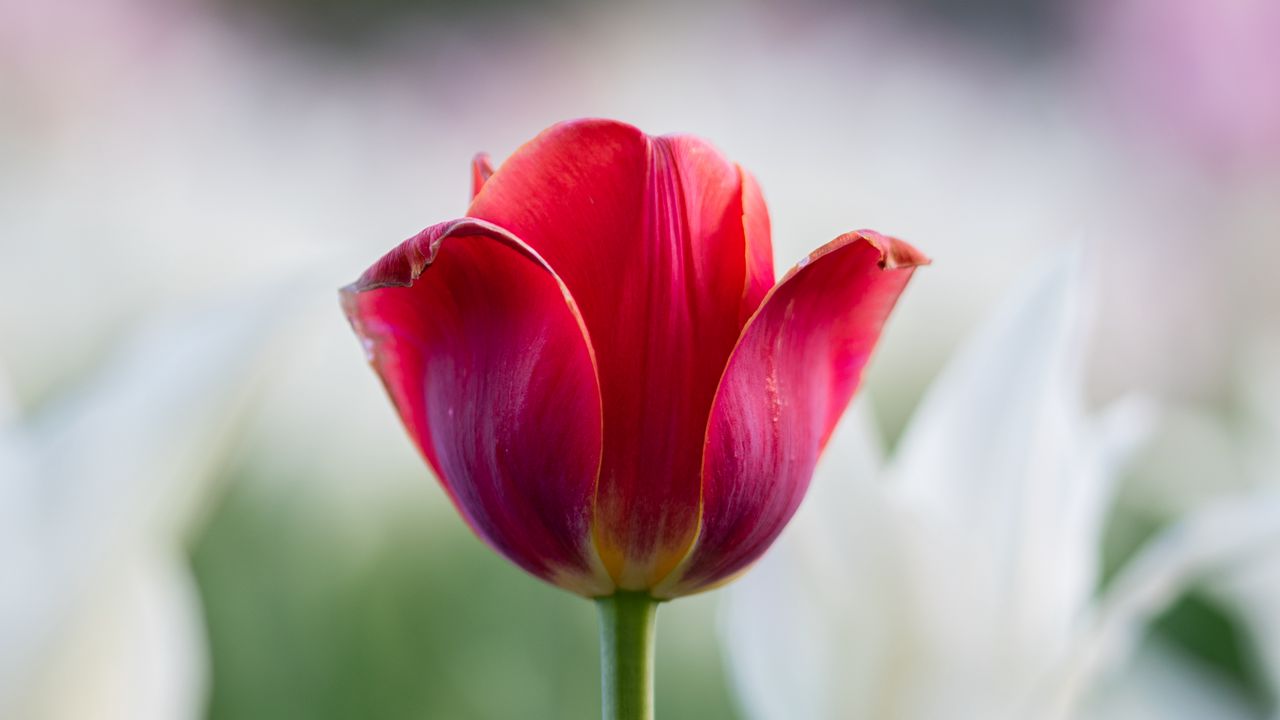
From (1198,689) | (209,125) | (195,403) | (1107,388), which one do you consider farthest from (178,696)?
(1107,388)

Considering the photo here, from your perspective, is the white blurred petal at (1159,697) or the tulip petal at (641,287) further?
the white blurred petal at (1159,697)

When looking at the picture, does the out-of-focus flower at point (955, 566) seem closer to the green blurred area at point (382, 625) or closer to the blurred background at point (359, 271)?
the blurred background at point (359, 271)

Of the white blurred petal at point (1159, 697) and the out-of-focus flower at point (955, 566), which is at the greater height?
the out-of-focus flower at point (955, 566)

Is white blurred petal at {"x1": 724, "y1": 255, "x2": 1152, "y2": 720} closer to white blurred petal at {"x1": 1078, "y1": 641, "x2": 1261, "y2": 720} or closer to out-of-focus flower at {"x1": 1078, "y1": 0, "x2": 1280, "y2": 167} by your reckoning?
white blurred petal at {"x1": 1078, "y1": 641, "x2": 1261, "y2": 720}

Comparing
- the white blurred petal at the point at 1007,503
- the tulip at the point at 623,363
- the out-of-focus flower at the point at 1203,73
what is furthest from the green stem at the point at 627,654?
the out-of-focus flower at the point at 1203,73

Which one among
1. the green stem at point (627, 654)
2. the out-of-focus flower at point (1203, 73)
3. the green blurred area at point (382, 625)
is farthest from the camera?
the out-of-focus flower at point (1203, 73)

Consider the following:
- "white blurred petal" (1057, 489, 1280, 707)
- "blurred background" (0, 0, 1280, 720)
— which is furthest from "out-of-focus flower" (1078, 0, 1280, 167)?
"white blurred petal" (1057, 489, 1280, 707)
